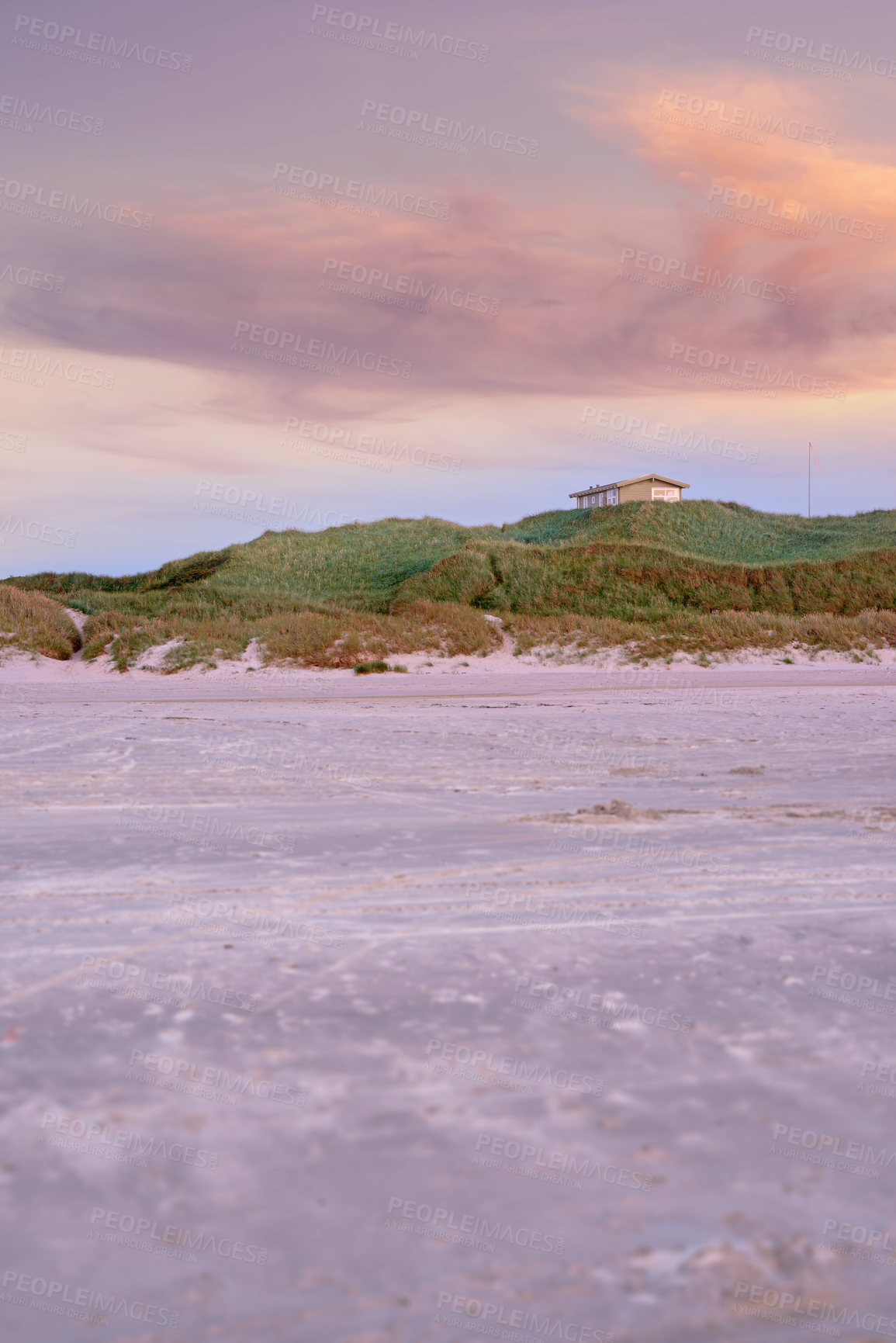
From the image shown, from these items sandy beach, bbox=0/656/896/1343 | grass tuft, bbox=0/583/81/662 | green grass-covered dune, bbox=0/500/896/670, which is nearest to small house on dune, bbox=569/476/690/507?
green grass-covered dune, bbox=0/500/896/670

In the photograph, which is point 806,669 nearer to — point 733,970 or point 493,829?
point 493,829

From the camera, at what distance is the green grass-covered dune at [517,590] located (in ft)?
70.8

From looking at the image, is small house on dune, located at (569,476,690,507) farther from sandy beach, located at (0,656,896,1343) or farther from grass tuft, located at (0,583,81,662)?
sandy beach, located at (0,656,896,1343)

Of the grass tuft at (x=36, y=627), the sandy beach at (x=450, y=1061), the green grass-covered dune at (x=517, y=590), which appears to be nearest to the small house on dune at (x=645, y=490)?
the green grass-covered dune at (x=517, y=590)

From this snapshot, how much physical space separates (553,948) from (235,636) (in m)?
18.5

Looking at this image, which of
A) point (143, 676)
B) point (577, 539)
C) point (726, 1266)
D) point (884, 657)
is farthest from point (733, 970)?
point (577, 539)

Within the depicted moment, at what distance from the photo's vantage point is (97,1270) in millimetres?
1823

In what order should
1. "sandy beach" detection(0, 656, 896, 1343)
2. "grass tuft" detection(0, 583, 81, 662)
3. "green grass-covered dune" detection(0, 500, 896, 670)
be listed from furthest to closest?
1. "green grass-covered dune" detection(0, 500, 896, 670)
2. "grass tuft" detection(0, 583, 81, 662)
3. "sandy beach" detection(0, 656, 896, 1343)

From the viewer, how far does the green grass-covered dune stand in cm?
2159

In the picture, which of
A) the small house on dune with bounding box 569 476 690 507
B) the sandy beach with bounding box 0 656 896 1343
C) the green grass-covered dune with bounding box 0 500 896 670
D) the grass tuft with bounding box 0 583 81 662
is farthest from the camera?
the small house on dune with bounding box 569 476 690 507

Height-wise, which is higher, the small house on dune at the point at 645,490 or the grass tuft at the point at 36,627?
the small house on dune at the point at 645,490

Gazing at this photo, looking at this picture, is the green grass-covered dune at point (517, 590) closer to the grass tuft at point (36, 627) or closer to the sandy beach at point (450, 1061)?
the grass tuft at point (36, 627)

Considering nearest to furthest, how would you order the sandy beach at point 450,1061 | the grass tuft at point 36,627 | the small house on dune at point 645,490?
the sandy beach at point 450,1061 → the grass tuft at point 36,627 → the small house on dune at point 645,490

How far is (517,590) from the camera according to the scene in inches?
1068
